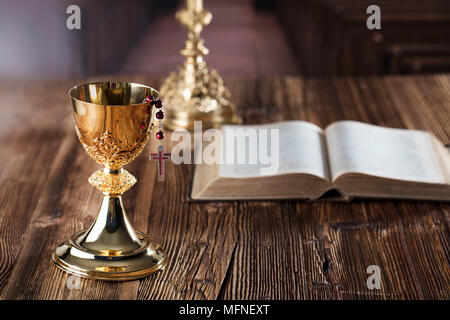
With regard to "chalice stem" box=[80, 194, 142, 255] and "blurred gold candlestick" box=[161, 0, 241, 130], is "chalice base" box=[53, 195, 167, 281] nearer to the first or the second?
"chalice stem" box=[80, 194, 142, 255]

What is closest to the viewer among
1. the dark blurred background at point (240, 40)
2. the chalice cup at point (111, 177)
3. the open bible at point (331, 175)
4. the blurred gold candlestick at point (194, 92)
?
the chalice cup at point (111, 177)

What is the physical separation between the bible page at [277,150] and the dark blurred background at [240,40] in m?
1.21

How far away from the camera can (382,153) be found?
4.54 ft

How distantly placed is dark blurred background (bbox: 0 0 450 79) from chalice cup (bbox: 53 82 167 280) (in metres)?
1.42

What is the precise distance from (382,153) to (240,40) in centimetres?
484

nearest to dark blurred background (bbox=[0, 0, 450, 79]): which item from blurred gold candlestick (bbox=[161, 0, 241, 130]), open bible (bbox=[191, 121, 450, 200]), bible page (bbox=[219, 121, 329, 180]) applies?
blurred gold candlestick (bbox=[161, 0, 241, 130])

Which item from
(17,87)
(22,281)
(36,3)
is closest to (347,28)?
(36,3)

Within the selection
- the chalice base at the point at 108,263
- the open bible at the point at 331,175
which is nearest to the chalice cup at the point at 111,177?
the chalice base at the point at 108,263

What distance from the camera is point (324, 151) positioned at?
140 cm

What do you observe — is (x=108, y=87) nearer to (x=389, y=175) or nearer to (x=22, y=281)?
(x=22, y=281)

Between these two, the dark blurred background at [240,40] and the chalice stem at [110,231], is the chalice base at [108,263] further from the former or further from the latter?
the dark blurred background at [240,40]

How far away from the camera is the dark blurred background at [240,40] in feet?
9.80

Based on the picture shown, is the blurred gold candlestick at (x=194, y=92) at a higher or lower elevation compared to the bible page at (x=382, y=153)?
higher

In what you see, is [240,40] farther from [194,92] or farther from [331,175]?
[331,175]
